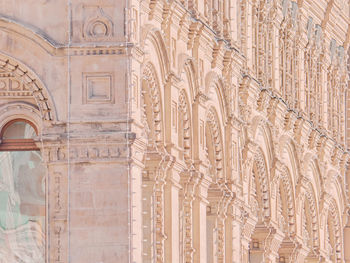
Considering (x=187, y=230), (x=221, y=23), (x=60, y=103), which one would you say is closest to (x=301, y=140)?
(x=221, y=23)

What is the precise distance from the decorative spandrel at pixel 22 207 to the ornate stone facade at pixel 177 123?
0.78 metres

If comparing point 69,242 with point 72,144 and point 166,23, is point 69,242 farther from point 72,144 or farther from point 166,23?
point 166,23

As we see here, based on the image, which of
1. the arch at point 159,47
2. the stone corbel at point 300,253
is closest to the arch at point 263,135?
the stone corbel at point 300,253

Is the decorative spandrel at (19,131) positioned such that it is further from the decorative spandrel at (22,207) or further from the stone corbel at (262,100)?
the stone corbel at (262,100)

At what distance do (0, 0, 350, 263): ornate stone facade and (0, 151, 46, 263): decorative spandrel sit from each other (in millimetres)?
778

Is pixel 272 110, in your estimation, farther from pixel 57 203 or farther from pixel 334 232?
pixel 57 203

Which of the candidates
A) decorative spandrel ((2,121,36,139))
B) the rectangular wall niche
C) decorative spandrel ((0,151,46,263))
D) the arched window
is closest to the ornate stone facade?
the rectangular wall niche

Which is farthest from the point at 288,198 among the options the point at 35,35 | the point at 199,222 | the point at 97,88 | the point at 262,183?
the point at 35,35

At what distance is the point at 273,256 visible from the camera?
193 feet

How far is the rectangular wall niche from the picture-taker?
4128 cm

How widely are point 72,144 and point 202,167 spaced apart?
8034 millimetres

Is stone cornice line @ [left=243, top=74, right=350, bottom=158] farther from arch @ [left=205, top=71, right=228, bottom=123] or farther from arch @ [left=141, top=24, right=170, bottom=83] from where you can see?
arch @ [left=141, top=24, right=170, bottom=83]

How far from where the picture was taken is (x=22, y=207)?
42156 millimetres

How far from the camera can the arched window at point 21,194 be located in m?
42.0
